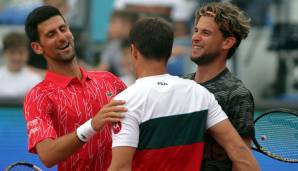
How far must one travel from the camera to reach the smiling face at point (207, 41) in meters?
3.84

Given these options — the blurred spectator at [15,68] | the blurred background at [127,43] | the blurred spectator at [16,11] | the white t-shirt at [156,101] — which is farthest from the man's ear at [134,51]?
the blurred spectator at [16,11]

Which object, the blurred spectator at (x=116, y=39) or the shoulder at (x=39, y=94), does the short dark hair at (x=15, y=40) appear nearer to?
the blurred spectator at (x=116, y=39)

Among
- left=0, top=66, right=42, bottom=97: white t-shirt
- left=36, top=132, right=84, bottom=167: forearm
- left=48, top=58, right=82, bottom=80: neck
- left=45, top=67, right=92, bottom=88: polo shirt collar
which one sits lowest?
left=0, top=66, right=42, bottom=97: white t-shirt

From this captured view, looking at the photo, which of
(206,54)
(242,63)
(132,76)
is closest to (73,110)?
(206,54)

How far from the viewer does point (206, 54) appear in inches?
A: 152

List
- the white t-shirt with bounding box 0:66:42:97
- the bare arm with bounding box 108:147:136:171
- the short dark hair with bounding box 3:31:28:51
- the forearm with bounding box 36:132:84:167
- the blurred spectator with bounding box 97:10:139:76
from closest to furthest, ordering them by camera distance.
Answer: the bare arm with bounding box 108:147:136:171 < the forearm with bounding box 36:132:84:167 < the white t-shirt with bounding box 0:66:42:97 < the short dark hair with bounding box 3:31:28:51 < the blurred spectator with bounding box 97:10:139:76

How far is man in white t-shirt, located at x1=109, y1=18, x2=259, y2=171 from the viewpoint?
10.9ft

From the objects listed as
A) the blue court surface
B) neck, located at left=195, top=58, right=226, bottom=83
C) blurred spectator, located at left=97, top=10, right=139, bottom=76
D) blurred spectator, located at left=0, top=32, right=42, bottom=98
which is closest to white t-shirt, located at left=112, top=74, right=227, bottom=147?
neck, located at left=195, top=58, right=226, bottom=83

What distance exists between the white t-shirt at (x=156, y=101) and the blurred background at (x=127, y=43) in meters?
4.57

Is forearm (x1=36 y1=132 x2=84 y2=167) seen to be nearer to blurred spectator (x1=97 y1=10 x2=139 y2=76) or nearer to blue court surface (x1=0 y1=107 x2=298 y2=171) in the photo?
blue court surface (x1=0 y1=107 x2=298 y2=171)

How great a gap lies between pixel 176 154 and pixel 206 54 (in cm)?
65

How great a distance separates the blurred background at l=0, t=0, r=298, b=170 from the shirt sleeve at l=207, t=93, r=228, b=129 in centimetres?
456

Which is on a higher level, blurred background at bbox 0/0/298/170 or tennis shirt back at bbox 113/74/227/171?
tennis shirt back at bbox 113/74/227/171

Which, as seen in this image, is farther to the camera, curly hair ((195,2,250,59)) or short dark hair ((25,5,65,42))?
short dark hair ((25,5,65,42))
